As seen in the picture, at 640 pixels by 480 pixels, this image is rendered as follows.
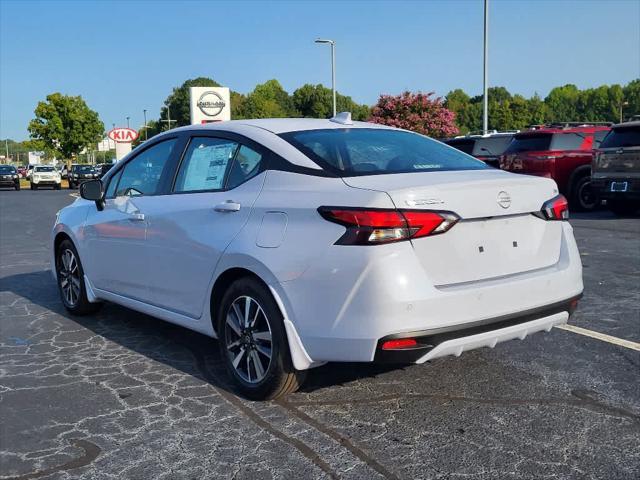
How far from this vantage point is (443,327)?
329cm

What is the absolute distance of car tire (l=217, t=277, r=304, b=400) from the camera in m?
3.63

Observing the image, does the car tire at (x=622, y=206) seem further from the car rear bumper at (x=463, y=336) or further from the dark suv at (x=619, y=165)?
the car rear bumper at (x=463, y=336)

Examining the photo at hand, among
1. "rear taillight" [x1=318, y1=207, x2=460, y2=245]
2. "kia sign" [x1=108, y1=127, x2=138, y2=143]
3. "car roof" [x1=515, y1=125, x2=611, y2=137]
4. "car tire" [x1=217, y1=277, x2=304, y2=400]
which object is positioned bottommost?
"car tire" [x1=217, y1=277, x2=304, y2=400]

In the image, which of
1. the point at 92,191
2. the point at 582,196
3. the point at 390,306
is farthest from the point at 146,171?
the point at 582,196

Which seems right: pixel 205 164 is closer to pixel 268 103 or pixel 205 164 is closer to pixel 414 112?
pixel 414 112

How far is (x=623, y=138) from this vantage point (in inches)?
504

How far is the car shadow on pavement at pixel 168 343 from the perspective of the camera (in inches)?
167

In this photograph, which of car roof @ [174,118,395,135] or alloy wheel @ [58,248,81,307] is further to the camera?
alloy wheel @ [58,248,81,307]

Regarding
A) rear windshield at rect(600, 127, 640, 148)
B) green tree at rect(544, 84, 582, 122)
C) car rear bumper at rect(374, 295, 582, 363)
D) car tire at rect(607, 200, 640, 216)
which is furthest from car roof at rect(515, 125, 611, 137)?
green tree at rect(544, 84, 582, 122)

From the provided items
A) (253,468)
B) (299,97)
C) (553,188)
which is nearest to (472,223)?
(553,188)

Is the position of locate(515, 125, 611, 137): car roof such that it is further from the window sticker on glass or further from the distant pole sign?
the distant pole sign

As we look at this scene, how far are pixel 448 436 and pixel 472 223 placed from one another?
3.46 feet

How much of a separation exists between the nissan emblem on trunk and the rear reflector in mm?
879

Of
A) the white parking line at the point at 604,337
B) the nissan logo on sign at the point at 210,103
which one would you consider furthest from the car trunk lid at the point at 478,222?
the nissan logo on sign at the point at 210,103
